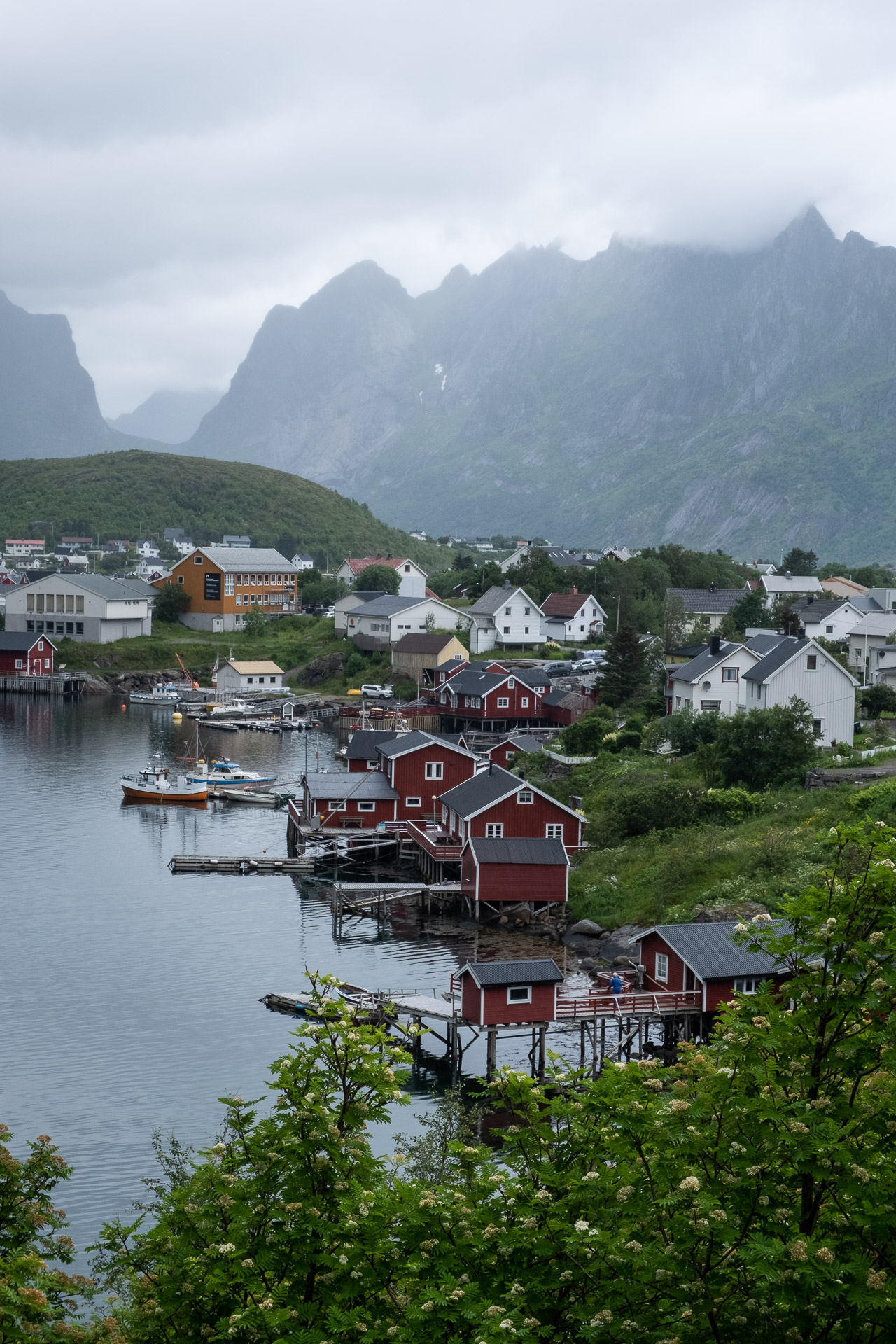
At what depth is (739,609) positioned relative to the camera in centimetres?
9581

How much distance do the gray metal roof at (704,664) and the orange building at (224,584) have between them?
64.1m

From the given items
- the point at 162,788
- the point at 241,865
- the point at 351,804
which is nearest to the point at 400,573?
the point at 162,788

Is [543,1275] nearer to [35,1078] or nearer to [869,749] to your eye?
[35,1078]

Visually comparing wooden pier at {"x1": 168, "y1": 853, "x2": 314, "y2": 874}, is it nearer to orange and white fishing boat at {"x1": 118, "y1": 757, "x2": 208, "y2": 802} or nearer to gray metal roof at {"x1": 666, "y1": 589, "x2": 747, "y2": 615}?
orange and white fishing boat at {"x1": 118, "y1": 757, "x2": 208, "y2": 802}

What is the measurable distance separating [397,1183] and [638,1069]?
218cm

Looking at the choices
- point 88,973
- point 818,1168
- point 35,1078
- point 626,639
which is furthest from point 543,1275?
point 626,639

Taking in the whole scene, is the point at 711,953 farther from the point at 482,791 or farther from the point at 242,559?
the point at 242,559

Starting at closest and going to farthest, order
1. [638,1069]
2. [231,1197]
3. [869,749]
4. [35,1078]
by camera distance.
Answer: [231,1197] → [638,1069] → [35,1078] → [869,749]

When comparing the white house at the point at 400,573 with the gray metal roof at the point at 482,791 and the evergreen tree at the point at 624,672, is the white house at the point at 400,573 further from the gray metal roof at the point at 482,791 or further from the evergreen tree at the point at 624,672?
the gray metal roof at the point at 482,791

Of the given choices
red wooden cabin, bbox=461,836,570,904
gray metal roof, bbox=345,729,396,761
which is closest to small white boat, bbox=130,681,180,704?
gray metal roof, bbox=345,729,396,761

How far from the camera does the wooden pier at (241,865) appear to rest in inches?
1988

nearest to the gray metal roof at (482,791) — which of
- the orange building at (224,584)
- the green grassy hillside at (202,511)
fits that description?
the orange building at (224,584)

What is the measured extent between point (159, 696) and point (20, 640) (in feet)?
52.9

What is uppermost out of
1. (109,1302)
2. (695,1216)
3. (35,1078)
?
(695,1216)
